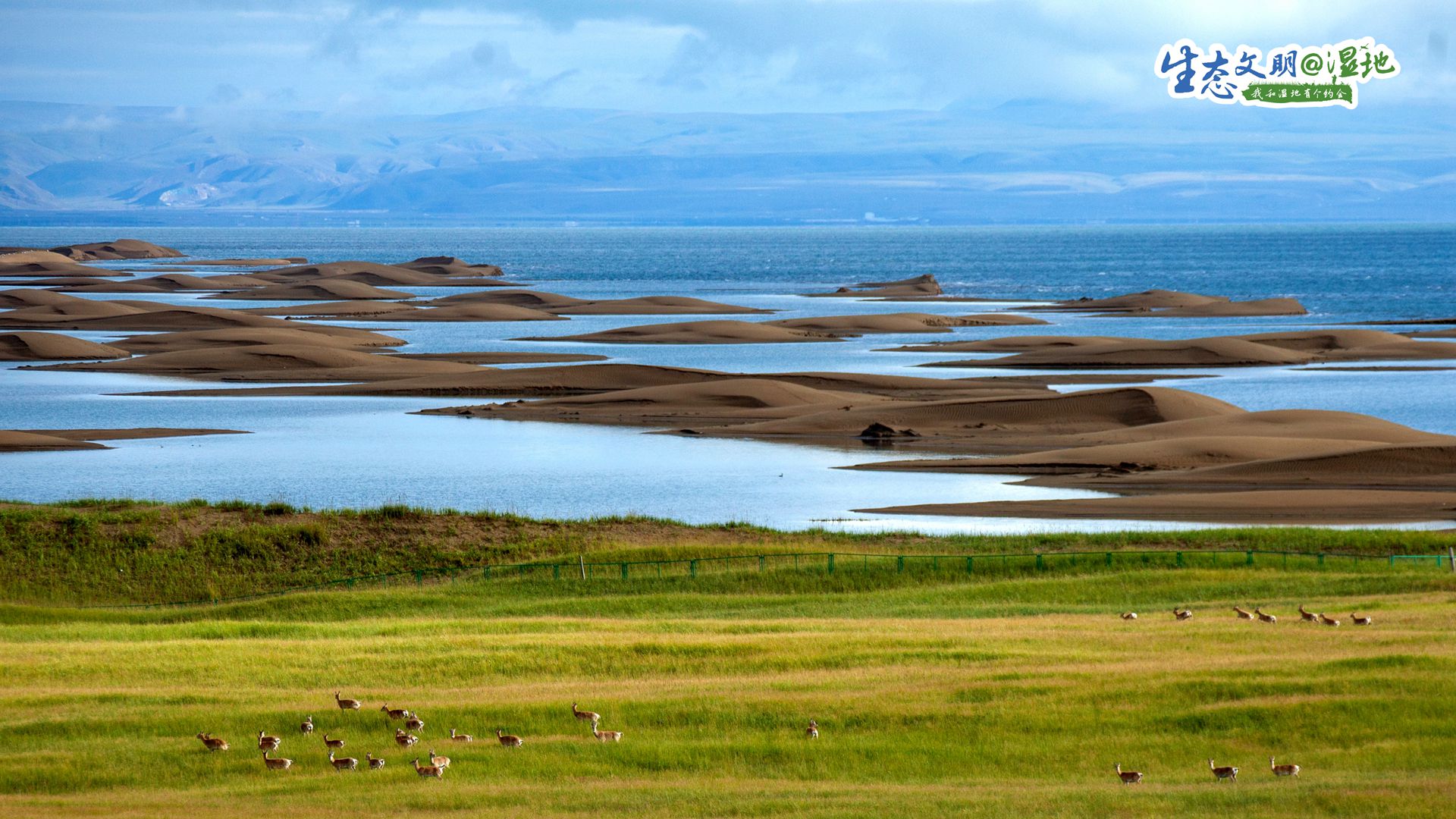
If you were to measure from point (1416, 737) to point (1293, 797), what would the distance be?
350cm

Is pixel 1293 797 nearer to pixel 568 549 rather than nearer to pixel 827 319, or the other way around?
pixel 568 549

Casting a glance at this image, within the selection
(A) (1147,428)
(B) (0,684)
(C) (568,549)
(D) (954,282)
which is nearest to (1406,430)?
(A) (1147,428)

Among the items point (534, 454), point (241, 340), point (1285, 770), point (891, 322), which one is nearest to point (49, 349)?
point (241, 340)

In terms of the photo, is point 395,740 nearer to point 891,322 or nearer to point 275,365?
point 275,365

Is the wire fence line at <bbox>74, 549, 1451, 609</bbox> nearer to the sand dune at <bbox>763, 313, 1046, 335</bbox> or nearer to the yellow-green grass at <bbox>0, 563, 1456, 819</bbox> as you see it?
the yellow-green grass at <bbox>0, 563, 1456, 819</bbox>

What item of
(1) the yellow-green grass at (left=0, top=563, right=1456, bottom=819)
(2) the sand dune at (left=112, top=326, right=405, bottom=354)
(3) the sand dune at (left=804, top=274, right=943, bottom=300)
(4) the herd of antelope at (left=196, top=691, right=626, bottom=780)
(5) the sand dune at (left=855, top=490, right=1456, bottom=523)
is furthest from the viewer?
(3) the sand dune at (left=804, top=274, right=943, bottom=300)

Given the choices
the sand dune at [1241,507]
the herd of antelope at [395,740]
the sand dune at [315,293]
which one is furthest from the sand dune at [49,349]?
the herd of antelope at [395,740]

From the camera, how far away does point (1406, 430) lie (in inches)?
2356

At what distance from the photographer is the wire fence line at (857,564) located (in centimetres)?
3738

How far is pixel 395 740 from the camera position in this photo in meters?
21.2

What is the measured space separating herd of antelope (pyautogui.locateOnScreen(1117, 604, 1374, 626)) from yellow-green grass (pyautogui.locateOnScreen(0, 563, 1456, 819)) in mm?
300

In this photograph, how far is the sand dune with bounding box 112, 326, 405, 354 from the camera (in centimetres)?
9800

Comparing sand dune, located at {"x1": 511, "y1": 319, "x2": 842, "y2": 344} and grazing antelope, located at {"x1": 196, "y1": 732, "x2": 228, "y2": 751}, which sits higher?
sand dune, located at {"x1": 511, "y1": 319, "x2": 842, "y2": 344}

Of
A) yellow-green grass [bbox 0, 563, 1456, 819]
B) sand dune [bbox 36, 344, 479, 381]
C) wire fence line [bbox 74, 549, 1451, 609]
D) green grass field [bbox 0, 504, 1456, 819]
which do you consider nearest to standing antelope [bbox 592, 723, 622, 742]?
green grass field [bbox 0, 504, 1456, 819]
